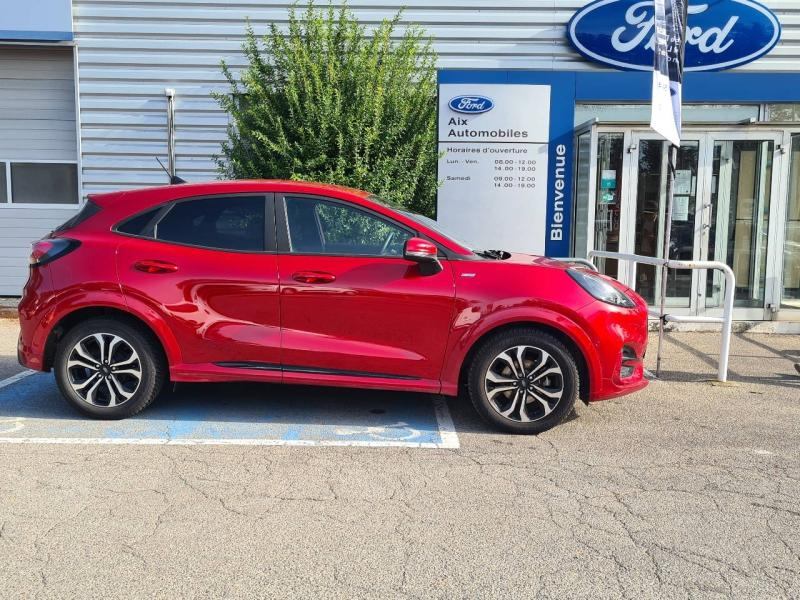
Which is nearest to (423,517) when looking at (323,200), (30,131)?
(323,200)

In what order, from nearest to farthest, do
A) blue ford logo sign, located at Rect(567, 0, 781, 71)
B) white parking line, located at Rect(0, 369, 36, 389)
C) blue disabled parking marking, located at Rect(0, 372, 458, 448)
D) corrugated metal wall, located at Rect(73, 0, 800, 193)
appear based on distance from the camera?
blue disabled parking marking, located at Rect(0, 372, 458, 448) → white parking line, located at Rect(0, 369, 36, 389) → blue ford logo sign, located at Rect(567, 0, 781, 71) → corrugated metal wall, located at Rect(73, 0, 800, 193)

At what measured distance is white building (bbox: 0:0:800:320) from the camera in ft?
30.9

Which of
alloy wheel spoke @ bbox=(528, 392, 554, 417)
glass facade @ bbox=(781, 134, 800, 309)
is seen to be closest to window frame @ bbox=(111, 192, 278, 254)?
alloy wheel spoke @ bbox=(528, 392, 554, 417)

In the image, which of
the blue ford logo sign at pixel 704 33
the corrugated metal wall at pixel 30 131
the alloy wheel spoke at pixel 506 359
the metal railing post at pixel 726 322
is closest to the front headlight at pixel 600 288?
the alloy wheel spoke at pixel 506 359

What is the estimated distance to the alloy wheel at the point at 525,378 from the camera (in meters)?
4.83

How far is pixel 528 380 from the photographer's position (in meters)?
4.85

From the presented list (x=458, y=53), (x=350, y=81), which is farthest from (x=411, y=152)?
(x=458, y=53)

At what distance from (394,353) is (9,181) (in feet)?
28.7

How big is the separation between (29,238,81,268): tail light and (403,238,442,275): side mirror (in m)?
2.37

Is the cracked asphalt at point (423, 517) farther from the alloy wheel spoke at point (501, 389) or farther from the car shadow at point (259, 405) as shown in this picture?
the car shadow at point (259, 405)

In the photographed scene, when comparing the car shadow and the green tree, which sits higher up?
the green tree

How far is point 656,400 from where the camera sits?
236 inches

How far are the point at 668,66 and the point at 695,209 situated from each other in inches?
128

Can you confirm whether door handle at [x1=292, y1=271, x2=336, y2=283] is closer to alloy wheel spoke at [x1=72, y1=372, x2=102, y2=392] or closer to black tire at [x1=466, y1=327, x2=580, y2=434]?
black tire at [x1=466, y1=327, x2=580, y2=434]
